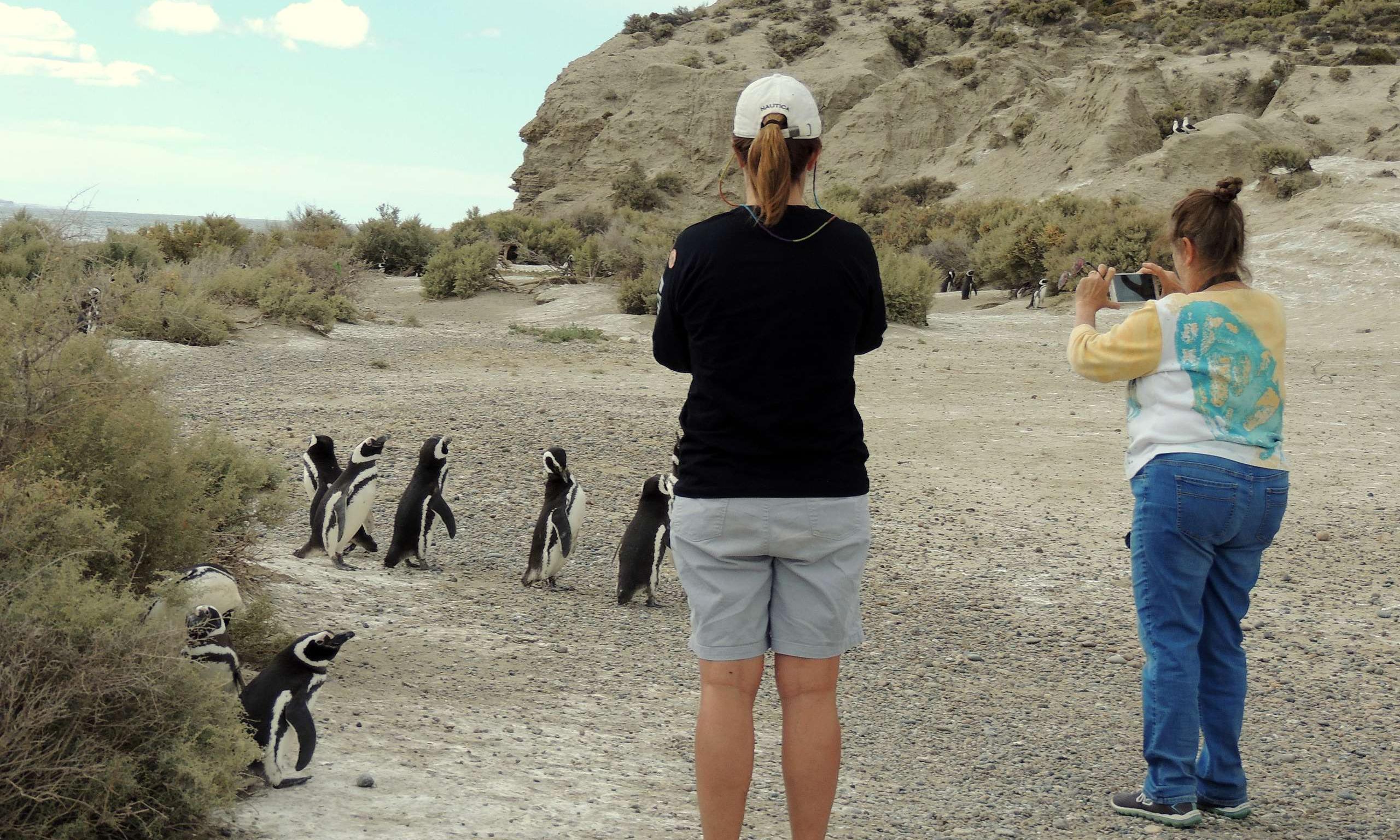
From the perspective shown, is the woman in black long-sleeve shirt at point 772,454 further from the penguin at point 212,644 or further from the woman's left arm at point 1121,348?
the penguin at point 212,644

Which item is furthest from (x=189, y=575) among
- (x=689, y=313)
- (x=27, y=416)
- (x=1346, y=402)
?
(x=1346, y=402)

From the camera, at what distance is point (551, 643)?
5.48 meters

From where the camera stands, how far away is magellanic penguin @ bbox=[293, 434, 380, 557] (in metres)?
6.71

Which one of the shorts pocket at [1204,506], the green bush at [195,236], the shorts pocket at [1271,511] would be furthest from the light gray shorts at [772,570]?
the green bush at [195,236]

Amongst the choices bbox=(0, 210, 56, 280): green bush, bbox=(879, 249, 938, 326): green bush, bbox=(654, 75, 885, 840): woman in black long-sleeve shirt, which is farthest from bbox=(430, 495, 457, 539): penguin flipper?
bbox=(879, 249, 938, 326): green bush

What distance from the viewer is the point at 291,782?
3.50 m

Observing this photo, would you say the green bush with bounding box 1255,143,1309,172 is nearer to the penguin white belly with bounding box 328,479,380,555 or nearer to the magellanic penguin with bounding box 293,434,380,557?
the magellanic penguin with bounding box 293,434,380,557

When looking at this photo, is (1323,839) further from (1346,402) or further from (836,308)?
(1346,402)

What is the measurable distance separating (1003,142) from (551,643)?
38716 millimetres

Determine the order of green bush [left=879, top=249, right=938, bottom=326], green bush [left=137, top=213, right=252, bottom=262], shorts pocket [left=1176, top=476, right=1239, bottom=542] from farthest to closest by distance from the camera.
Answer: green bush [left=137, top=213, right=252, bottom=262]
green bush [left=879, top=249, right=938, bottom=326]
shorts pocket [left=1176, top=476, right=1239, bottom=542]

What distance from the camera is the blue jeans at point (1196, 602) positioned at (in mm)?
3350

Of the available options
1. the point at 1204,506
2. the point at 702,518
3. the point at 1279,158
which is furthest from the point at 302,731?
the point at 1279,158

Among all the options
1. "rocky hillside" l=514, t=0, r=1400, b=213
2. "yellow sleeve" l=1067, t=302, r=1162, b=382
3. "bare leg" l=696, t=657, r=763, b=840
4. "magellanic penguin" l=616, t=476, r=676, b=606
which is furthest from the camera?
"rocky hillside" l=514, t=0, r=1400, b=213

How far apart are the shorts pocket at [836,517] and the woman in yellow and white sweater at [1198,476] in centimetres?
106
